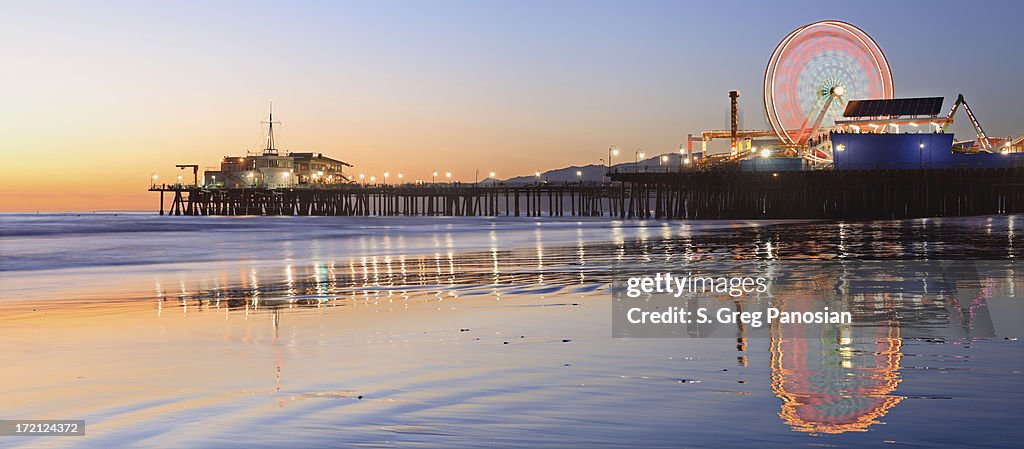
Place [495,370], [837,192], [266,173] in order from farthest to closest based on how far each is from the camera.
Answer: [266,173], [837,192], [495,370]

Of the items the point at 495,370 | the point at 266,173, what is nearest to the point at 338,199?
the point at 266,173

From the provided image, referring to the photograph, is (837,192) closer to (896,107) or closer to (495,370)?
(896,107)

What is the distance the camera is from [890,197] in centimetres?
7644

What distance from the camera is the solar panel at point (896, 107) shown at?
3298 inches

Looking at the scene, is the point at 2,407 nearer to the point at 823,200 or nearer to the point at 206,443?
the point at 206,443

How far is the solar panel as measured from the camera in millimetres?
83769

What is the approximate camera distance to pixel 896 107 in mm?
84312

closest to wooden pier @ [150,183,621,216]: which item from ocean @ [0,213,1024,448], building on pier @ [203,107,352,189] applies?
building on pier @ [203,107,352,189]

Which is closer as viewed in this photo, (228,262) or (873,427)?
(873,427)

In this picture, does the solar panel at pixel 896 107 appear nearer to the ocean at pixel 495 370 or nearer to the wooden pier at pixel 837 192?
the wooden pier at pixel 837 192

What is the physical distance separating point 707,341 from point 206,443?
549 centimetres

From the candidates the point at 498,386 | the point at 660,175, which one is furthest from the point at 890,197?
the point at 498,386

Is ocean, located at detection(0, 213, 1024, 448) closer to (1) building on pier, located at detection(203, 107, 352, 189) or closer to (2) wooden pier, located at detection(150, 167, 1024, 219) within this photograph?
(2) wooden pier, located at detection(150, 167, 1024, 219)

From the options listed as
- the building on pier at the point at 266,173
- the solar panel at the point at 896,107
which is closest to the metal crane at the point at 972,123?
the solar panel at the point at 896,107
